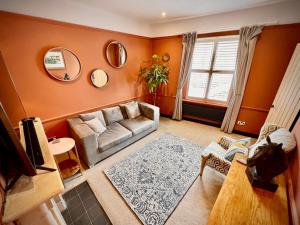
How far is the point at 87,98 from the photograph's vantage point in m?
2.89

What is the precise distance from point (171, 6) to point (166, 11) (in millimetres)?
301

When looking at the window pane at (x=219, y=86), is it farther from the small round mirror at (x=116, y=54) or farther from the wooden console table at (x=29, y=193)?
the wooden console table at (x=29, y=193)

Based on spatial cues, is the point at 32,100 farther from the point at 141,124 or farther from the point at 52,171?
the point at 141,124

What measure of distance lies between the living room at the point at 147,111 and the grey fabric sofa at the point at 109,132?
3 cm

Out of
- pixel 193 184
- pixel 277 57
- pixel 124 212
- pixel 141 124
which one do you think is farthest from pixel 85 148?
pixel 277 57

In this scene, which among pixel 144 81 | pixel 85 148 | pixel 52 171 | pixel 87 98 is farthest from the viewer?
pixel 144 81

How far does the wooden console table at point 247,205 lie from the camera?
0.90 meters

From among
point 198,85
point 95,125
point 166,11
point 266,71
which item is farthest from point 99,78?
point 266,71

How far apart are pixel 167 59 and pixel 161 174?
3290mm

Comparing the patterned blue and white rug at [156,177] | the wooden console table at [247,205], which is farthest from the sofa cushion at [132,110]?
the wooden console table at [247,205]

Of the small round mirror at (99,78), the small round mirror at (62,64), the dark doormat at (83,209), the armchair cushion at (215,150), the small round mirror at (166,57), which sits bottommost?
the dark doormat at (83,209)

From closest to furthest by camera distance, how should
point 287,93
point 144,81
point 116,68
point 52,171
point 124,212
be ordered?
point 52,171 → point 124,212 → point 287,93 → point 116,68 → point 144,81

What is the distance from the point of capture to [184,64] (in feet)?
12.1

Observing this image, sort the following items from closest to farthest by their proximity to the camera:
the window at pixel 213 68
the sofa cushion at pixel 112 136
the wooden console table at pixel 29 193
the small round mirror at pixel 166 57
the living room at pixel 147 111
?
the wooden console table at pixel 29 193 < the living room at pixel 147 111 < the sofa cushion at pixel 112 136 < the window at pixel 213 68 < the small round mirror at pixel 166 57
